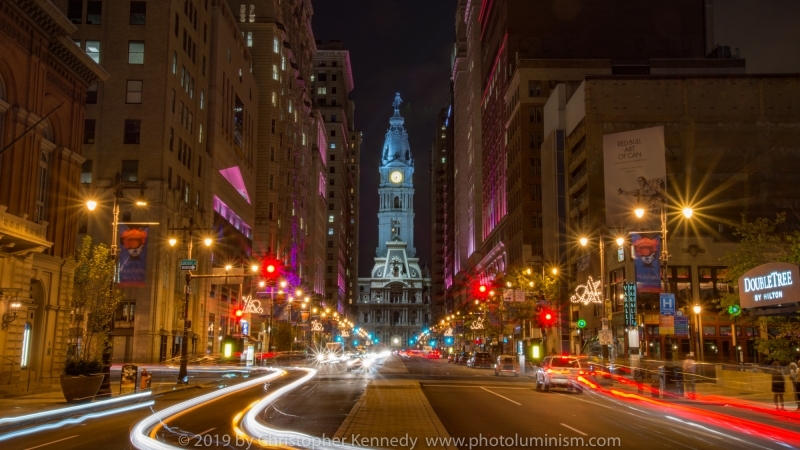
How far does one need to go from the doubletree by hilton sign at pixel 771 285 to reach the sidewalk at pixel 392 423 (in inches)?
578

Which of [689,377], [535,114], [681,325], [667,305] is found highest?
[535,114]

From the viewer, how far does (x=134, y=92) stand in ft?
227

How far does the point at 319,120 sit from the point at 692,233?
11489 cm

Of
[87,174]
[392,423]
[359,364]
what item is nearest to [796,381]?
[392,423]

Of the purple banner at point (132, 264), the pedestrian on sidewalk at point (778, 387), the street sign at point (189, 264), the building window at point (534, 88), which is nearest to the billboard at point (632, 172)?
the building window at point (534, 88)

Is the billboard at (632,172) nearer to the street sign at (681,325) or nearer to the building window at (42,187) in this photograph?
the street sign at (681,325)

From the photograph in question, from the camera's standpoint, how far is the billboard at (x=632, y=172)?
220 ft

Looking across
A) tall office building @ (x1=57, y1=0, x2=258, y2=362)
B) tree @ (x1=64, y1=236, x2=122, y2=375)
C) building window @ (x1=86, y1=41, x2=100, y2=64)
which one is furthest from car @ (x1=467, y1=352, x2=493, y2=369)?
tree @ (x1=64, y1=236, x2=122, y2=375)

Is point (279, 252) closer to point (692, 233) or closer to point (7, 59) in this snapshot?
point (692, 233)

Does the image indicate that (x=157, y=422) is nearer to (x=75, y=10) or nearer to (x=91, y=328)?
(x=91, y=328)

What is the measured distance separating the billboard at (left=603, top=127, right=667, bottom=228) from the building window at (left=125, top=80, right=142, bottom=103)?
1614 inches

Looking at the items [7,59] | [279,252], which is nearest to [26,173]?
[7,59]

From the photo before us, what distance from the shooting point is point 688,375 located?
37.8 meters

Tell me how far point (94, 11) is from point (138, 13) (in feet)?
12.4
